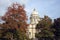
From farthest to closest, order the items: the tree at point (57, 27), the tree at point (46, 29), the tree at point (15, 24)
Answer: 1. the tree at point (57, 27)
2. the tree at point (46, 29)
3. the tree at point (15, 24)

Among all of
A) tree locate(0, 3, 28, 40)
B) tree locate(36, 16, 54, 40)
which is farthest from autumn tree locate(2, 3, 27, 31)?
tree locate(36, 16, 54, 40)

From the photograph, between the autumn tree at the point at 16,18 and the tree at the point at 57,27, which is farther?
the tree at the point at 57,27

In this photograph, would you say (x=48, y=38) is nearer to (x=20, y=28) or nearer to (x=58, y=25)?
(x=58, y=25)

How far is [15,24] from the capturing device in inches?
2320

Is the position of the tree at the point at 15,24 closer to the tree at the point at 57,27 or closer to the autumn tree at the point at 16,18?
the autumn tree at the point at 16,18

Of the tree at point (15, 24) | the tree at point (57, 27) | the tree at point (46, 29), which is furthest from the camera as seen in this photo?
the tree at point (57, 27)

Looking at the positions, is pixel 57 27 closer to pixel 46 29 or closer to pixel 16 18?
pixel 46 29

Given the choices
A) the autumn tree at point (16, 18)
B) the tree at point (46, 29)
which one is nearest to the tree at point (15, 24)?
the autumn tree at point (16, 18)

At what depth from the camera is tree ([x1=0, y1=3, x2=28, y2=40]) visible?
59156 mm

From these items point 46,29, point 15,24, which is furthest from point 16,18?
point 46,29

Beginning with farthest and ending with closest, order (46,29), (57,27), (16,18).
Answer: (57,27), (46,29), (16,18)

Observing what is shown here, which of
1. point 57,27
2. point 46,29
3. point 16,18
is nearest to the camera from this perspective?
point 16,18

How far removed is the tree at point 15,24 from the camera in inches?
2329

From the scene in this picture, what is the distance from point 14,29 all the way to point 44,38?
24.3 meters
